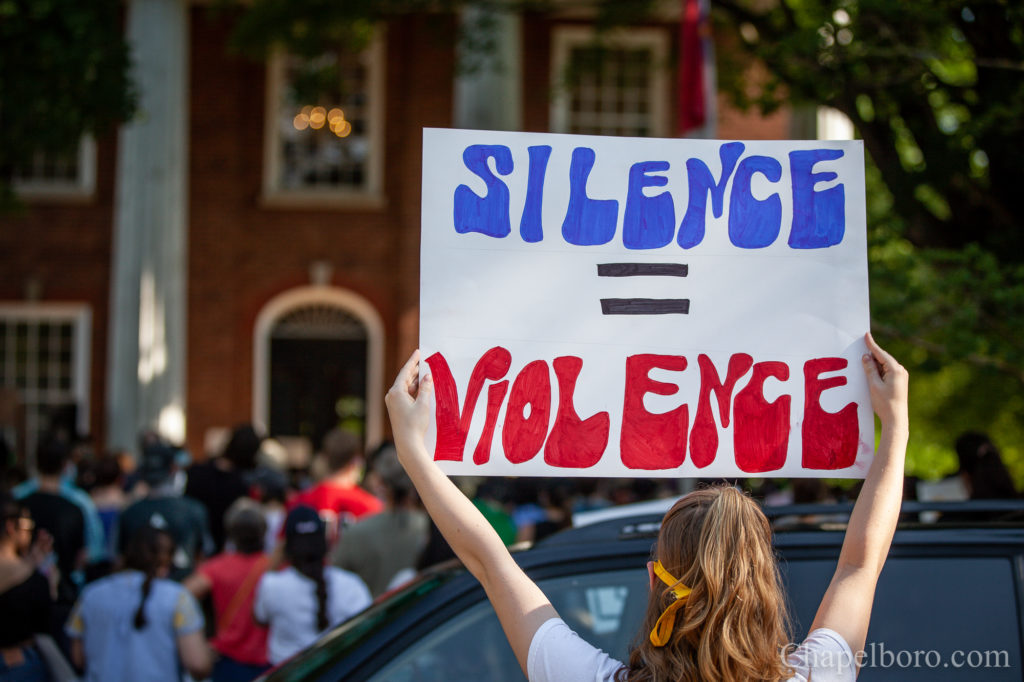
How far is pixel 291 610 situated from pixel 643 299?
103 inches

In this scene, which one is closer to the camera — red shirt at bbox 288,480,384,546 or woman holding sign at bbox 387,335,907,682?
woman holding sign at bbox 387,335,907,682

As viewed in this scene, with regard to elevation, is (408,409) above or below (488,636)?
above

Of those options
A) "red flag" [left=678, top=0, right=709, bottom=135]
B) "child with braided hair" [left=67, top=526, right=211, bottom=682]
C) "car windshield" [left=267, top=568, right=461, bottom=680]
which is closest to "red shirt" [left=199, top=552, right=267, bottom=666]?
"child with braided hair" [left=67, top=526, right=211, bottom=682]

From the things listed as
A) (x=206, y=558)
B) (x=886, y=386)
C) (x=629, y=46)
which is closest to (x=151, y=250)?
(x=629, y=46)

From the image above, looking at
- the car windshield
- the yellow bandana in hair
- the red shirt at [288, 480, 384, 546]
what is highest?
the yellow bandana in hair

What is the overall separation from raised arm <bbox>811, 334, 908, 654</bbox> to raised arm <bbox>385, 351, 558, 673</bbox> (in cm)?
53

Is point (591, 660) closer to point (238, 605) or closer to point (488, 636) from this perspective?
point (488, 636)

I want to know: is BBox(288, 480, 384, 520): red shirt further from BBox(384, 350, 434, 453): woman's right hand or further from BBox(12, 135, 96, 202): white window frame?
BBox(12, 135, 96, 202): white window frame

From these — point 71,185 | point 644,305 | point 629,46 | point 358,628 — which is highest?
point 629,46

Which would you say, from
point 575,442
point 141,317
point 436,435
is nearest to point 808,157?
point 575,442

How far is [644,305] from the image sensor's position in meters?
2.34

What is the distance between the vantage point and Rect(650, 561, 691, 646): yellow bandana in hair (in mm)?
1706

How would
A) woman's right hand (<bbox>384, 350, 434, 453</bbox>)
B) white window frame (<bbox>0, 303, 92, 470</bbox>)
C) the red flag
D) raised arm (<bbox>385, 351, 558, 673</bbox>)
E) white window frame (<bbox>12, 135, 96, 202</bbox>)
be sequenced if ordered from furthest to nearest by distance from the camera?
1. white window frame (<bbox>0, 303, 92, 470</bbox>)
2. white window frame (<bbox>12, 135, 96, 202</bbox>)
3. the red flag
4. woman's right hand (<bbox>384, 350, 434, 453</bbox>)
5. raised arm (<bbox>385, 351, 558, 673</bbox>)

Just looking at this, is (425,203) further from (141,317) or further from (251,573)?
(141,317)
